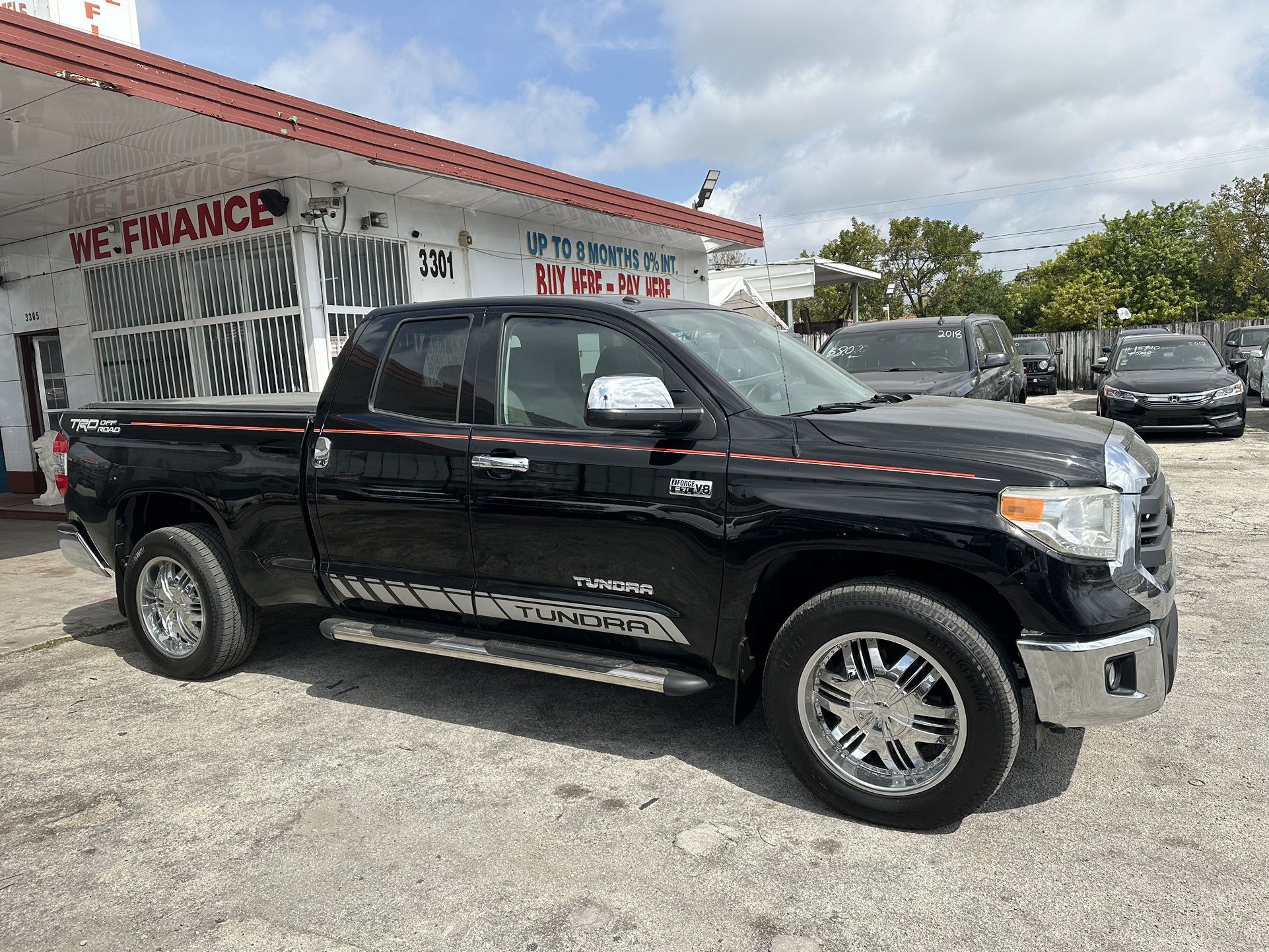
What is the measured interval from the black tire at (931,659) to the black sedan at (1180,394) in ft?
38.2

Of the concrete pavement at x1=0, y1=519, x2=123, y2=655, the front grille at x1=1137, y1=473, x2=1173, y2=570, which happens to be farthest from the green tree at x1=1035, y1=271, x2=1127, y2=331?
the front grille at x1=1137, y1=473, x2=1173, y2=570

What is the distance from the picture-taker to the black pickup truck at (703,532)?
9.86 feet

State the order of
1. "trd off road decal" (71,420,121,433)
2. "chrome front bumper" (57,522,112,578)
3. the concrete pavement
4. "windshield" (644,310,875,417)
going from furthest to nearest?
the concrete pavement → "chrome front bumper" (57,522,112,578) → "trd off road decal" (71,420,121,433) → "windshield" (644,310,875,417)

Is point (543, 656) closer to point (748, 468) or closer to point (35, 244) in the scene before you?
point (748, 468)

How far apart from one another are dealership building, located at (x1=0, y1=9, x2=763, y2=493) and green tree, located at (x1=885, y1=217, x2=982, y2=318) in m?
48.0

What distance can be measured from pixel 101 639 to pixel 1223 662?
6.46 meters

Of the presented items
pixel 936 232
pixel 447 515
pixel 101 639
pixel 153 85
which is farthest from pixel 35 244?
pixel 936 232

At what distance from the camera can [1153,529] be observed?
3.24 m

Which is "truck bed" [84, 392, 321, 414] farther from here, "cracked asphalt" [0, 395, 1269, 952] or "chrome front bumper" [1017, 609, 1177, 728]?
"chrome front bumper" [1017, 609, 1177, 728]

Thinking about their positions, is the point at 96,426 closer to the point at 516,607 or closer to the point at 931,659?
the point at 516,607

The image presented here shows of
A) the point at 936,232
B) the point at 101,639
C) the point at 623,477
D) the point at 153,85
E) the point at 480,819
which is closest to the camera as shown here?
the point at 480,819

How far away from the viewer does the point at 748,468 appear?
3.38 meters

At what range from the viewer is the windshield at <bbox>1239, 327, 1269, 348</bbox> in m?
22.1

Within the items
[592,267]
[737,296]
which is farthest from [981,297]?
[592,267]
